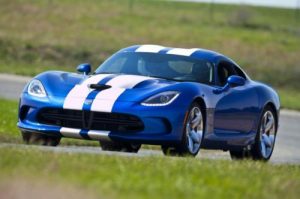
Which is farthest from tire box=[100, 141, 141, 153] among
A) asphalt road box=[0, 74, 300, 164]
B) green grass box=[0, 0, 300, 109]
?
green grass box=[0, 0, 300, 109]

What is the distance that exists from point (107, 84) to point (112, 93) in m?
0.24

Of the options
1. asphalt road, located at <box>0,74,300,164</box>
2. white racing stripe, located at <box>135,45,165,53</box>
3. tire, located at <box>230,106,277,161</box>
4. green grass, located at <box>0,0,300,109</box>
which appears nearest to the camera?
asphalt road, located at <box>0,74,300,164</box>

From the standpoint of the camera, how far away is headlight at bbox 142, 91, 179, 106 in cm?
1151

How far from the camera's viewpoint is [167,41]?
48.1m

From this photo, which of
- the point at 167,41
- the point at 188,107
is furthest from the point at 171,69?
the point at 167,41

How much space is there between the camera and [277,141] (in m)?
18.7

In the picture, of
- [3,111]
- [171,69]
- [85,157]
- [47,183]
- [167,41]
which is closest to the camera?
[47,183]

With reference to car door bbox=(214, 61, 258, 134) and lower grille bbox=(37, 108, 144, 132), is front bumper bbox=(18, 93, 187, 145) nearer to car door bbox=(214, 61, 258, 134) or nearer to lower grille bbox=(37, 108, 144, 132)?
lower grille bbox=(37, 108, 144, 132)

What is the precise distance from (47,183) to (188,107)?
191 inches

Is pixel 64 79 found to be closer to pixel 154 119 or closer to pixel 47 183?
pixel 154 119

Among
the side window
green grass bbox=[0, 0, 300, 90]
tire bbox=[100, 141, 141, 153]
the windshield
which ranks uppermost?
the windshield

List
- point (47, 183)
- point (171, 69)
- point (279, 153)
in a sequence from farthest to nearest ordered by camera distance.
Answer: point (279, 153) → point (171, 69) → point (47, 183)

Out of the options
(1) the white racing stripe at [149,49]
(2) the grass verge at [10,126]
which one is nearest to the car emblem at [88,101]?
(2) the grass verge at [10,126]

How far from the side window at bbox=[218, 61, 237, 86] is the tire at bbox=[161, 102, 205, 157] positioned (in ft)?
4.24
